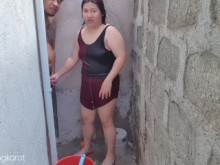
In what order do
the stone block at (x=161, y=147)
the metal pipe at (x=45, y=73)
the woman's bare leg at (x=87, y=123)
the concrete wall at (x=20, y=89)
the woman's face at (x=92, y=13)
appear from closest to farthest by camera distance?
the concrete wall at (x=20, y=89)
the stone block at (x=161, y=147)
the metal pipe at (x=45, y=73)
the woman's face at (x=92, y=13)
the woman's bare leg at (x=87, y=123)

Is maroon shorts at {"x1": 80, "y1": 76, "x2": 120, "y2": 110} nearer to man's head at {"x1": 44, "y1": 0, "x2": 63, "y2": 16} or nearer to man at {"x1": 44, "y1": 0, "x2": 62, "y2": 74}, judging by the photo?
man at {"x1": 44, "y1": 0, "x2": 62, "y2": 74}

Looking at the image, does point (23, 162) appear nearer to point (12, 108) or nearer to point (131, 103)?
point (12, 108)

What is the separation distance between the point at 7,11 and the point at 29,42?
13.8 inches

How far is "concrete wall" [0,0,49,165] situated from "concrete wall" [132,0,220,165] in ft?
2.22

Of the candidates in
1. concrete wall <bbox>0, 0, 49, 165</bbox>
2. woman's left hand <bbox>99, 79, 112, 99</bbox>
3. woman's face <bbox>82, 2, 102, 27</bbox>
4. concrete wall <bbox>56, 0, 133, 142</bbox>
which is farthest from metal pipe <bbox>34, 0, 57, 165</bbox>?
concrete wall <bbox>56, 0, 133, 142</bbox>

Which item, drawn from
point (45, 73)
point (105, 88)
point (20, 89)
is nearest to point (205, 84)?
point (20, 89)

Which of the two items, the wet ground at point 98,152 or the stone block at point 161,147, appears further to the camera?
the wet ground at point 98,152

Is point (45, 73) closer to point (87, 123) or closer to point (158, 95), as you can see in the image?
point (158, 95)

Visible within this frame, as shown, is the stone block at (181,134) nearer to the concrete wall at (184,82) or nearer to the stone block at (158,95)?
the concrete wall at (184,82)

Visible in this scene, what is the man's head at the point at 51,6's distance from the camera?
242 cm

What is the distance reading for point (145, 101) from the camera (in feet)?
6.64

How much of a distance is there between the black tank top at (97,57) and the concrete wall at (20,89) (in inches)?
30.8

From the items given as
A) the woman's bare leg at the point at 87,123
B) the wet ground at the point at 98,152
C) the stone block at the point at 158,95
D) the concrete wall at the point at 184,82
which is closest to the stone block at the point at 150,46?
the concrete wall at the point at 184,82

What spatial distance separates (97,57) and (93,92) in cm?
31
